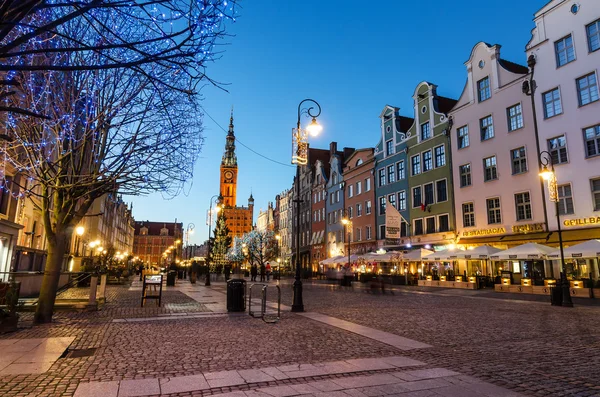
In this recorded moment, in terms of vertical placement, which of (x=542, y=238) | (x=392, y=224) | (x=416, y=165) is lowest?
(x=542, y=238)

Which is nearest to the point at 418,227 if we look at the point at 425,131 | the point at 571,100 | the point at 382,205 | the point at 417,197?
the point at 417,197

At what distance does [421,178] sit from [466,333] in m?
30.2

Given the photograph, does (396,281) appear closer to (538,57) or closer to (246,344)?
(538,57)

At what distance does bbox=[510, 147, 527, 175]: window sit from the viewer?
28.4 metres

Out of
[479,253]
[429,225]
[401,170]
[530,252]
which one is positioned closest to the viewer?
[530,252]

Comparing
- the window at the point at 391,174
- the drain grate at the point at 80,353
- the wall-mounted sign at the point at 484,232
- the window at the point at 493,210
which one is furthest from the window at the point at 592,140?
the drain grate at the point at 80,353

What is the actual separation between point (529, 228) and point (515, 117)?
27.8ft

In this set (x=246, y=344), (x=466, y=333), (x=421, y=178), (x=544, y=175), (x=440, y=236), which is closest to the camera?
(x=246, y=344)

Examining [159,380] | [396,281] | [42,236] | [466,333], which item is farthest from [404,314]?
[42,236]

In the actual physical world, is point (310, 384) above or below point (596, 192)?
below

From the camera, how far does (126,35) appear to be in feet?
27.7

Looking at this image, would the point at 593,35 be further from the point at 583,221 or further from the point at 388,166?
the point at 388,166

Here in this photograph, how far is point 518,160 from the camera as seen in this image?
28844 millimetres

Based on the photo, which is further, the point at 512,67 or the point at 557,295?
the point at 512,67
